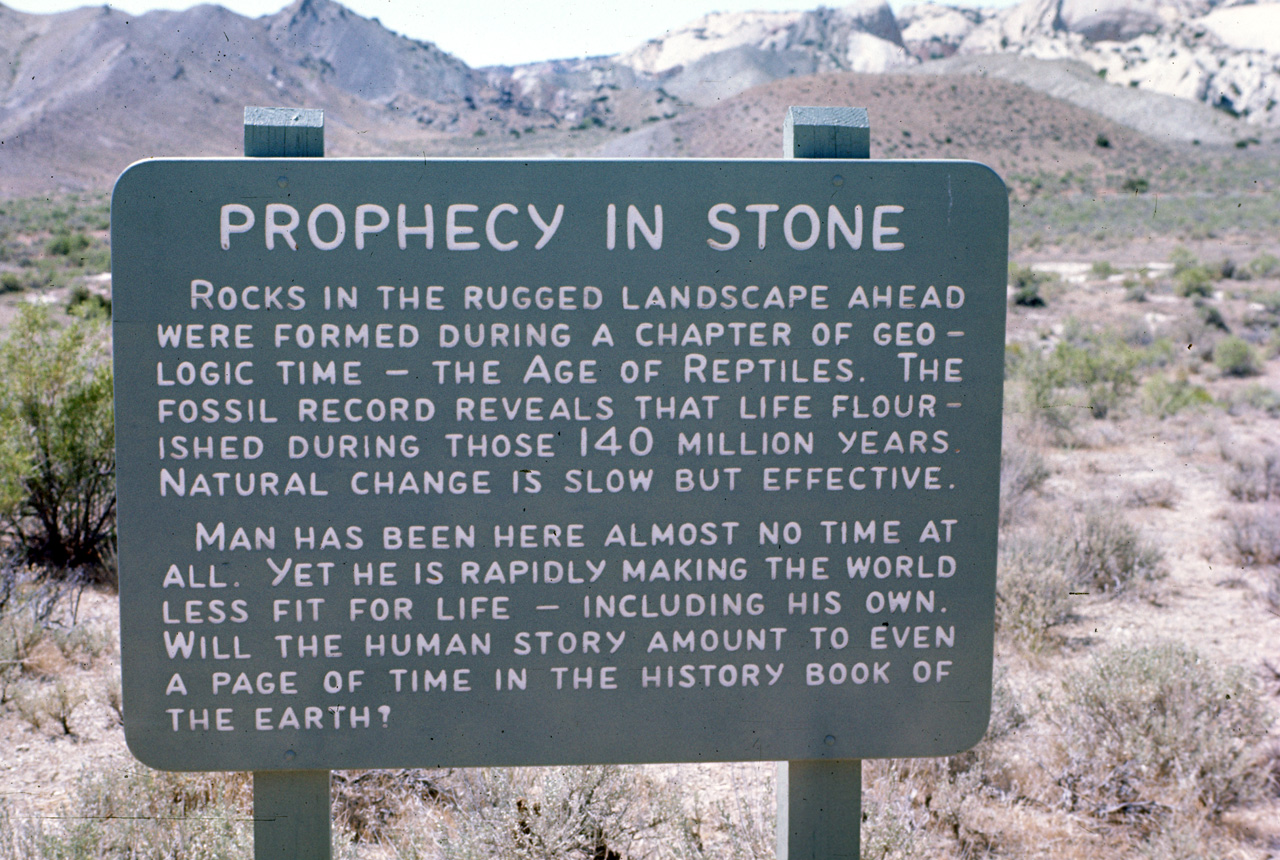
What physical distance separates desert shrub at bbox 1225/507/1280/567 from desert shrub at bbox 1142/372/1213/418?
527cm

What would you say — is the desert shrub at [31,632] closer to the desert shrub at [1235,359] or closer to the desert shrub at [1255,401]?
the desert shrub at [1255,401]

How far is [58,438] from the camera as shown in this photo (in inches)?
249

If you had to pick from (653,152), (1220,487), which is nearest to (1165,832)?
(1220,487)

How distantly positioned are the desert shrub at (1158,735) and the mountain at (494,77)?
5267cm

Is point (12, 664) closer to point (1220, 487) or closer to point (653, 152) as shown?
point (1220, 487)

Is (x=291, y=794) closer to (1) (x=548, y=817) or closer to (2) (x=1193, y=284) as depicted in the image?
(1) (x=548, y=817)

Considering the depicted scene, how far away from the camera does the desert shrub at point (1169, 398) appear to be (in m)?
12.0

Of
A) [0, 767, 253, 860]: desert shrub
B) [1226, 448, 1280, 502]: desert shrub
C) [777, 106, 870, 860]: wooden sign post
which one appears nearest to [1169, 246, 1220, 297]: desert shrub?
[1226, 448, 1280, 502]: desert shrub

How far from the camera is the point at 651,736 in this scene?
8.13 ft

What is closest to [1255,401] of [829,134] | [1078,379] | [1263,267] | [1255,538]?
[1078,379]

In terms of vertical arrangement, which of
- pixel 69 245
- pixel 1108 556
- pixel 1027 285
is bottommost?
pixel 1108 556

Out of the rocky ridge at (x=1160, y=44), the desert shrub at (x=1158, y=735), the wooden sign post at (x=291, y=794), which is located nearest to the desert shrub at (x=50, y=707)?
the wooden sign post at (x=291, y=794)

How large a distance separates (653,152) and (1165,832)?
186ft

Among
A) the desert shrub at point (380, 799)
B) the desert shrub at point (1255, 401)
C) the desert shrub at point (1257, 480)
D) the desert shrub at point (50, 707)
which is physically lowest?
the desert shrub at point (380, 799)
